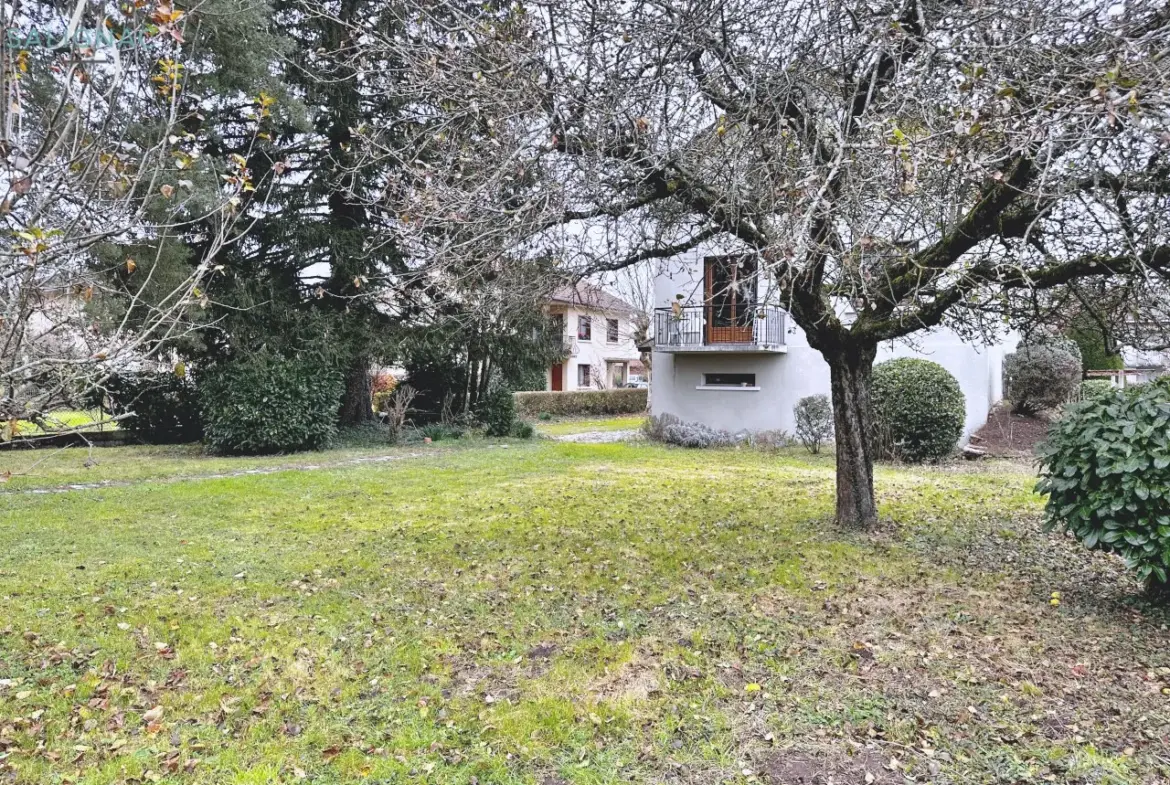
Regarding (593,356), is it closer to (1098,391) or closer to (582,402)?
(582,402)

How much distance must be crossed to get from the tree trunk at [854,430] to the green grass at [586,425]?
12.8 metres

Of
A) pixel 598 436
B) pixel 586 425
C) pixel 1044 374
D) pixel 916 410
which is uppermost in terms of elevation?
pixel 1044 374

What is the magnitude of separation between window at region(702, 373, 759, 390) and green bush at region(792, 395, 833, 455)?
229cm

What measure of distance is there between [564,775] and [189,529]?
221 inches

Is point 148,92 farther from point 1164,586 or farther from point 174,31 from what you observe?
point 1164,586

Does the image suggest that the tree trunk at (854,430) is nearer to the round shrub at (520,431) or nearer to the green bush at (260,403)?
the green bush at (260,403)

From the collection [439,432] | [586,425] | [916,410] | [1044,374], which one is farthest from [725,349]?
[586,425]

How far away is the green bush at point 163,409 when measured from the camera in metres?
14.2

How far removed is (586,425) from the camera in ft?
76.0

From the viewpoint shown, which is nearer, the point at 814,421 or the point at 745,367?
the point at 814,421

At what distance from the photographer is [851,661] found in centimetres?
371

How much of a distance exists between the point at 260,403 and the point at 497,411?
554 centimetres

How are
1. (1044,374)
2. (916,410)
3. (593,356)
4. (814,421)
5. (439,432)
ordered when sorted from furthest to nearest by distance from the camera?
(593,356) < (439,432) < (1044,374) < (814,421) < (916,410)

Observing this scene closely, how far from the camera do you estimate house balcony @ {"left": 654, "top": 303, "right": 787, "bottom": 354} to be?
15.8 metres
